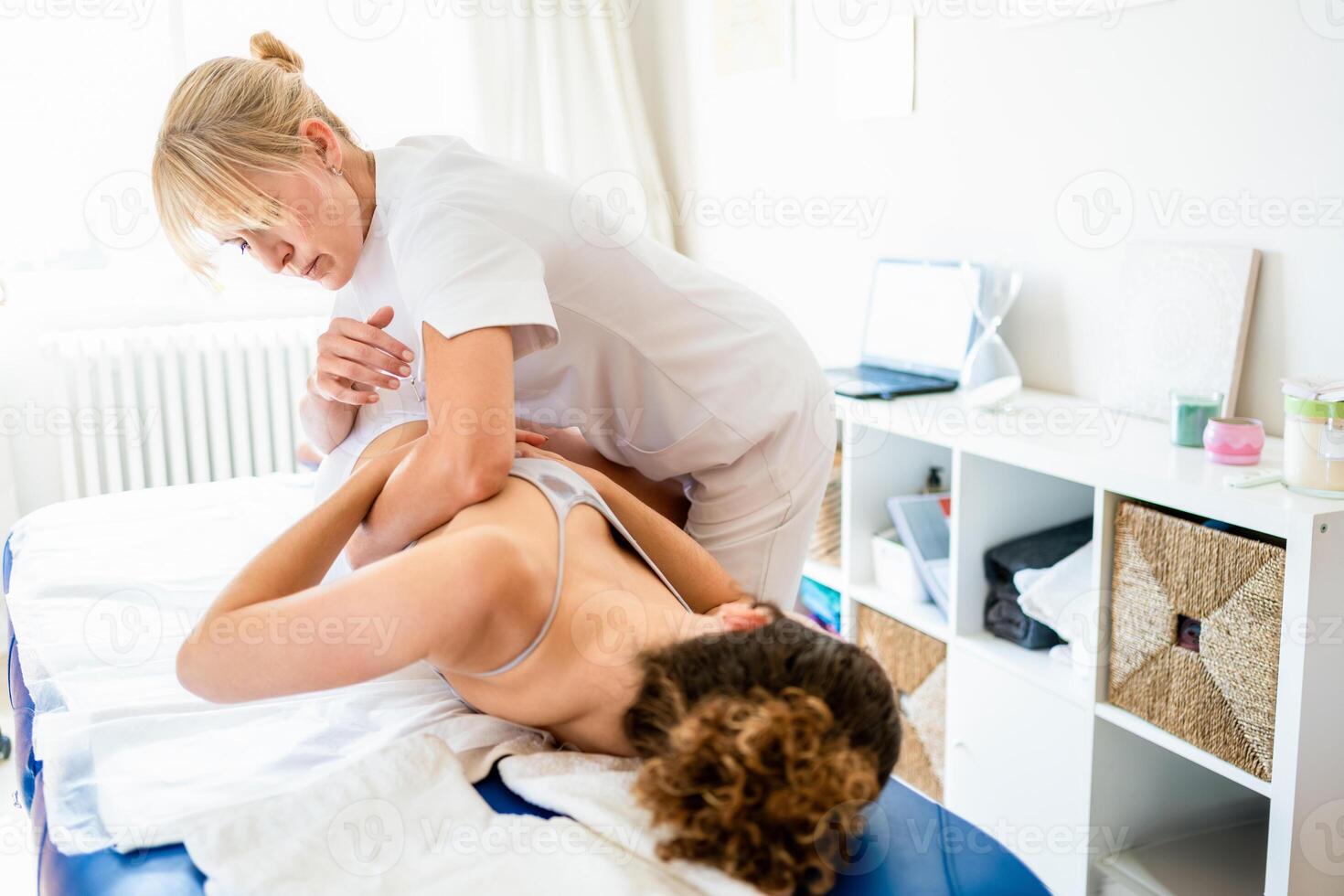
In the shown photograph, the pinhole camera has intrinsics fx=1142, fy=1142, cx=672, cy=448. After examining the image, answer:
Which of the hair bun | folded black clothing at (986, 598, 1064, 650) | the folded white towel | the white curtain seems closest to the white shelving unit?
folded black clothing at (986, 598, 1064, 650)

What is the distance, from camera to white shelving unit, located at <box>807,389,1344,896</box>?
4.93 ft

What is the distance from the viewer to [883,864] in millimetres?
1021

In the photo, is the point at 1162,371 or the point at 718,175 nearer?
the point at 1162,371

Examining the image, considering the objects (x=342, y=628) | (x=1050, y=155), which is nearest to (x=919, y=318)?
(x=1050, y=155)

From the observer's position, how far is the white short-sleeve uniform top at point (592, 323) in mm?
1277

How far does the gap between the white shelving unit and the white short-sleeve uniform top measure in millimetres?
506

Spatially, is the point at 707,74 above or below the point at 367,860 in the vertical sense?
above

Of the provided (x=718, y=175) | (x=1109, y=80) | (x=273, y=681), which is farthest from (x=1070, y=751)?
(x=718, y=175)

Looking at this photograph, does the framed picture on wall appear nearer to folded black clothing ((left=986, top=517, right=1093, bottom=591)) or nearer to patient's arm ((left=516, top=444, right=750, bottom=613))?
folded black clothing ((left=986, top=517, right=1093, bottom=591))

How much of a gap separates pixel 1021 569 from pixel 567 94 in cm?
212

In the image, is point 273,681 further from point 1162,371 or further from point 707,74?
point 707,74

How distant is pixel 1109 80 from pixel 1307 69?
1.26ft

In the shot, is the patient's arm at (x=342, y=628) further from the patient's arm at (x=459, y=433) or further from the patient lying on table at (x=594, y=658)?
the patient's arm at (x=459, y=433)

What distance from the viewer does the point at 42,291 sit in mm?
3160
